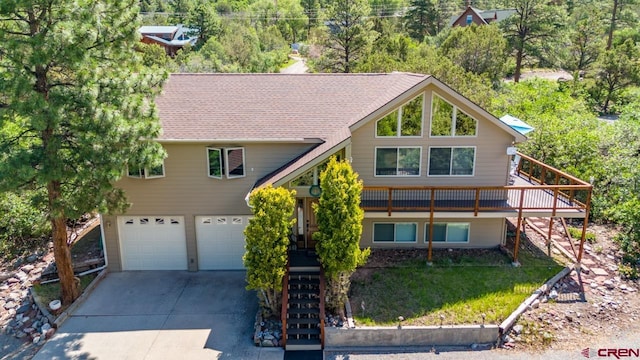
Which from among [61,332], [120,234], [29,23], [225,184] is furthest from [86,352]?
[29,23]

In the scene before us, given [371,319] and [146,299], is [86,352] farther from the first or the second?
[371,319]

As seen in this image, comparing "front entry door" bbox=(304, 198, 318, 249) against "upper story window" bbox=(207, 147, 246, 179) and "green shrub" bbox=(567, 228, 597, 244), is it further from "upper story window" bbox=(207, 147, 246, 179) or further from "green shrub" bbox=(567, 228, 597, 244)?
"green shrub" bbox=(567, 228, 597, 244)

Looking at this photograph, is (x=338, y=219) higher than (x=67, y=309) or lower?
higher

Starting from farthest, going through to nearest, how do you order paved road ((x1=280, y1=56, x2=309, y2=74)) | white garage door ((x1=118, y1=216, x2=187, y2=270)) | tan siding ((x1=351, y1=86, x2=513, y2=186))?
paved road ((x1=280, y1=56, x2=309, y2=74)), white garage door ((x1=118, y1=216, x2=187, y2=270)), tan siding ((x1=351, y1=86, x2=513, y2=186))

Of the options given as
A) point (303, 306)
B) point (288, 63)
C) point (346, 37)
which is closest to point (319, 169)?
point (303, 306)

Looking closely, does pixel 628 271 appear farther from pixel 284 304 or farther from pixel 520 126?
pixel 284 304

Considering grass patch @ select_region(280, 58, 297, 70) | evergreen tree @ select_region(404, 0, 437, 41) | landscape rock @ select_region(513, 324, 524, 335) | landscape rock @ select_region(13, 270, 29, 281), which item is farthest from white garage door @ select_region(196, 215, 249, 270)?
evergreen tree @ select_region(404, 0, 437, 41)

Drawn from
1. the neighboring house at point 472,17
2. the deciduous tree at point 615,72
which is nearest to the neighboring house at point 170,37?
the neighboring house at point 472,17
